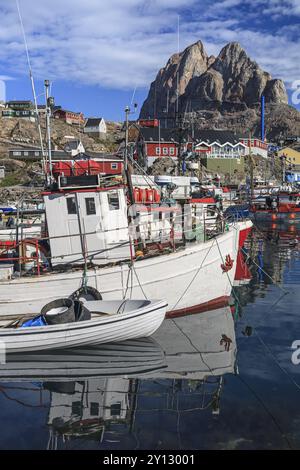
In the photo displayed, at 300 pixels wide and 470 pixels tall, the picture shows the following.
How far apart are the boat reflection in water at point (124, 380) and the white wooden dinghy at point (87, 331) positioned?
0.35 meters

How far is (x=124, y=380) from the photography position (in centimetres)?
1035

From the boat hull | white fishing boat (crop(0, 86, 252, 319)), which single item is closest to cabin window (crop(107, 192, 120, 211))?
white fishing boat (crop(0, 86, 252, 319))

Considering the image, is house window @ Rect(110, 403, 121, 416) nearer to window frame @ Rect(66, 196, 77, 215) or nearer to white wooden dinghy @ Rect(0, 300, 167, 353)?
white wooden dinghy @ Rect(0, 300, 167, 353)

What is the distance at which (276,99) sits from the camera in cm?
19200

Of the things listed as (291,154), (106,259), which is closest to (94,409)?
(106,259)

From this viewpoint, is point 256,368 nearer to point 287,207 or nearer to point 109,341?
point 109,341

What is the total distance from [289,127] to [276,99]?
97.3 feet

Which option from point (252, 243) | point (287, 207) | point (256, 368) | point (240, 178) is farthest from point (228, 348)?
point (240, 178)

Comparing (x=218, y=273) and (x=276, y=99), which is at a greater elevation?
(x=276, y=99)

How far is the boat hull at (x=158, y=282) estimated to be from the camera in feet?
43.6

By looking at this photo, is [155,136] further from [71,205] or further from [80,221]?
[80,221]

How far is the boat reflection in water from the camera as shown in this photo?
837cm

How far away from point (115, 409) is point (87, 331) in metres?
3.07

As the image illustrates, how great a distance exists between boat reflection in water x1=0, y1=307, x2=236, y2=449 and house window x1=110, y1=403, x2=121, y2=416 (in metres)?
0.02
